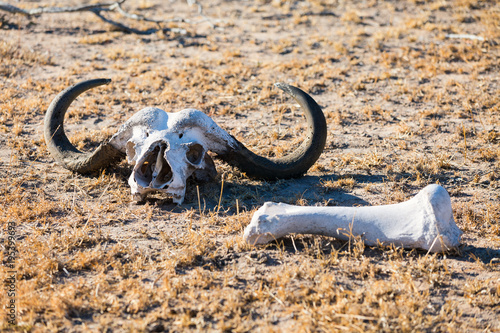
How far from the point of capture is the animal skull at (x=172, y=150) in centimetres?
438

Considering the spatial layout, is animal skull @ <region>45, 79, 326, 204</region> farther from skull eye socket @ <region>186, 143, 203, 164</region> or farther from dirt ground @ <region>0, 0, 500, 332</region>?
dirt ground @ <region>0, 0, 500, 332</region>

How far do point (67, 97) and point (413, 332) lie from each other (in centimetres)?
415

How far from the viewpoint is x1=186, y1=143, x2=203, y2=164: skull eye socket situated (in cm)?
464

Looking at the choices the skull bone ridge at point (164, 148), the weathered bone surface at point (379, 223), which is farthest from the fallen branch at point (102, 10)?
the weathered bone surface at point (379, 223)

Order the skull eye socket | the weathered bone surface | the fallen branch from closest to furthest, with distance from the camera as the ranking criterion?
the weathered bone surface < the skull eye socket < the fallen branch

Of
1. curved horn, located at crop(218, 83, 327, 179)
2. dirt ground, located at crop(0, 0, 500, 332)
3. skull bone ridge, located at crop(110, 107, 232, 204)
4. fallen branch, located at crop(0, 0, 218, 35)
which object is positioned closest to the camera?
dirt ground, located at crop(0, 0, 500, 332)

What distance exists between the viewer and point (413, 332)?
2.87 m

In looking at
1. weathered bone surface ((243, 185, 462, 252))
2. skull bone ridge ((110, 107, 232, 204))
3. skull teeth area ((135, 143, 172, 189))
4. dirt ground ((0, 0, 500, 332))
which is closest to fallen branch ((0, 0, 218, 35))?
dirt ground ((0, 0, 500, 332))

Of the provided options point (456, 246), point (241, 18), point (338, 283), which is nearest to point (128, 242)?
point (338, 283)

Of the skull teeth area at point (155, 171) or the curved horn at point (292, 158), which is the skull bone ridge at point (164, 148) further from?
the curved horn at point (292, 158)

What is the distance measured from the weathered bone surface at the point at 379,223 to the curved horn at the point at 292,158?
975 mm

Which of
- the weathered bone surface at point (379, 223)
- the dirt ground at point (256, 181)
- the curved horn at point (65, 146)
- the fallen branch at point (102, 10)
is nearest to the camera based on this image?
the dirt ground at point (256, 181)

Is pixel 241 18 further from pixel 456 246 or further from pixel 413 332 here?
pixel 413 332

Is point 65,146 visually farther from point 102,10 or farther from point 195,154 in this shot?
point 102,10
